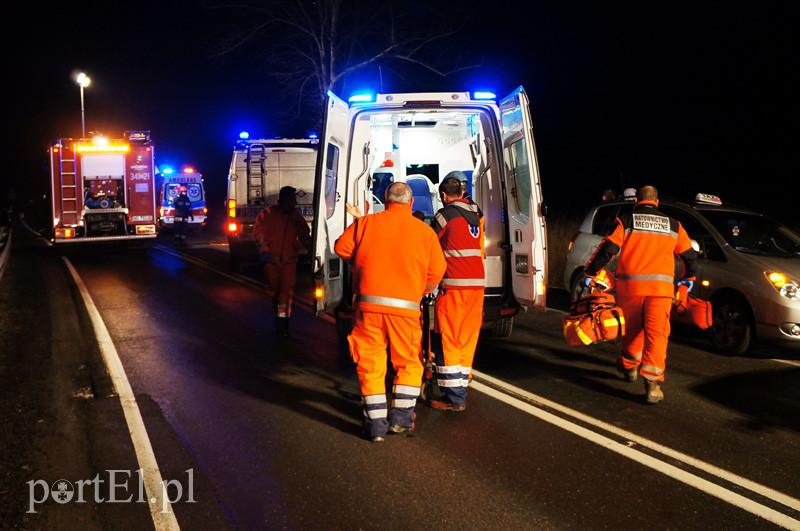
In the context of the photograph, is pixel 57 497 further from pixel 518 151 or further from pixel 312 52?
pixel 312 52

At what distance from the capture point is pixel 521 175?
6.50 meters

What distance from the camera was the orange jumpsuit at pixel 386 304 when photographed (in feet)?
15.8

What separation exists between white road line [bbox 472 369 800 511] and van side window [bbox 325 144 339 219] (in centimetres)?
205

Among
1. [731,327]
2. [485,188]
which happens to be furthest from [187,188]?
[731,327]

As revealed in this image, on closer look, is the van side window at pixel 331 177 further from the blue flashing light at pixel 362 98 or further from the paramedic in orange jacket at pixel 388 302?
the paramedic in orange jacket at pixel 388 302

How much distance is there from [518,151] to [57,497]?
447cm

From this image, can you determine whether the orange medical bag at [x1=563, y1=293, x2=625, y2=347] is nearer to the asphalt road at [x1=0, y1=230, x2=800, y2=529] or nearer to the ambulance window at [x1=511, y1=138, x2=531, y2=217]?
the asphalt road at [x1=0, y1=230, x2=800, y2=529]

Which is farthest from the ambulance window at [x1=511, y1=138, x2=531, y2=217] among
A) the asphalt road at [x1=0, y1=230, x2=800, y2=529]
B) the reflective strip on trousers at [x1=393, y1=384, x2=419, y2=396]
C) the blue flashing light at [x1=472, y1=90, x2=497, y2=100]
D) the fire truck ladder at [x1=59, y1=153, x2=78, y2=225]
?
the fire truck ladder at [x1=59, y1=153, x2=78, y2=225]

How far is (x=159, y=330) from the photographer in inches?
349

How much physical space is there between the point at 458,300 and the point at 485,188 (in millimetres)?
1995

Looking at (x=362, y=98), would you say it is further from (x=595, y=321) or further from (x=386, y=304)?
(x=595, y=321)

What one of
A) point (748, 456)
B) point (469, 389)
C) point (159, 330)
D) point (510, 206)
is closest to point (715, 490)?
point (748, 456)

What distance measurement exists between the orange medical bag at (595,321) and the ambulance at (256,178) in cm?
943

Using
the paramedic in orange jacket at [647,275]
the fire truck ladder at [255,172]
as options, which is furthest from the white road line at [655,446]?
the fire truck ladder at [255,172]
